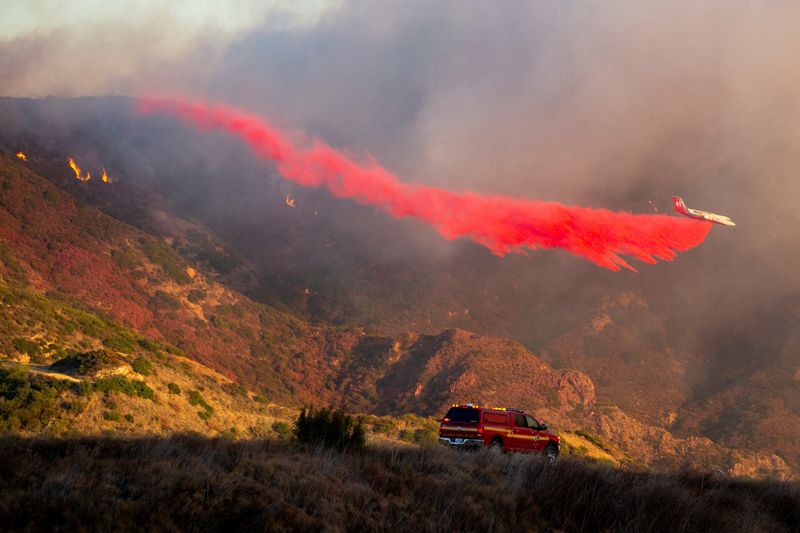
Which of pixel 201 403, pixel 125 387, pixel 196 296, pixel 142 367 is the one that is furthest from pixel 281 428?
pixel 196 296

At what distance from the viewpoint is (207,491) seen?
9.28 m

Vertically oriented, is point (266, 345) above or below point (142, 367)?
above

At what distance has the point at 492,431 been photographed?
20.9m

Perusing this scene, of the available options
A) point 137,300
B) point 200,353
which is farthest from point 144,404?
point 137,300

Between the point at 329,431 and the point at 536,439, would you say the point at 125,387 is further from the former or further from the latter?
the point at 536,439

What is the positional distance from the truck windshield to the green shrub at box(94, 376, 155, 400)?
58.8 ft

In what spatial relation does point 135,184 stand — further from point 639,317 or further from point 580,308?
point 639,317

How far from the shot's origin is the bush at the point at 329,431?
49.5ft

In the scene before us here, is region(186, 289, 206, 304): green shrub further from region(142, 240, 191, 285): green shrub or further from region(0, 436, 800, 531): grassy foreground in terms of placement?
region(0, 436, 800, 531): grassy foreground

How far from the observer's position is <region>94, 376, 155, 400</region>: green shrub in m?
28.6

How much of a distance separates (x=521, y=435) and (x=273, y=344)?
84445mm

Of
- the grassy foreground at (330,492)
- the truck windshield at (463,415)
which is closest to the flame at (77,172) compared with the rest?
the truck windshield at (463,415)

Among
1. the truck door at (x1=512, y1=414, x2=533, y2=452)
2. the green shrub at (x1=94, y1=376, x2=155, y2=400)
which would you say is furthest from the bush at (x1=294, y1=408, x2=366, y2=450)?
the green shrub at (x1=94, y1=376, x2=155, y2=400)

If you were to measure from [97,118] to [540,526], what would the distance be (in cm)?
20018
